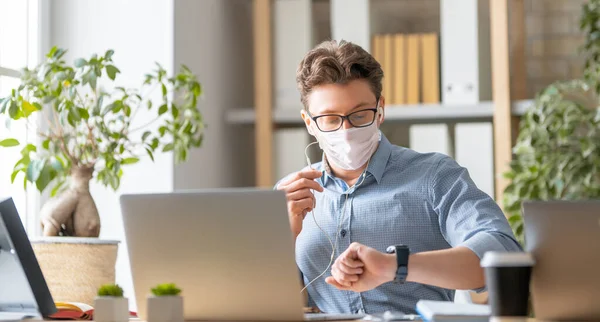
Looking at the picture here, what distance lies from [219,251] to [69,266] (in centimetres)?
97

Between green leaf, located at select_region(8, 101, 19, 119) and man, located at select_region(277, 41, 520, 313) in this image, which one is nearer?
man, located at select_region(277, 41, 520, 313)

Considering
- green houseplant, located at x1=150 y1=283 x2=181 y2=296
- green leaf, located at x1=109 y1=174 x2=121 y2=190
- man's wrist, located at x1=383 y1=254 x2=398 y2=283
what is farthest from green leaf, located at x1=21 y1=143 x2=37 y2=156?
man's wrist, located at x1=383 y1=254 x2=398 y2=283

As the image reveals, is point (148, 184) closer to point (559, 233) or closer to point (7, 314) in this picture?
point (7, 314)

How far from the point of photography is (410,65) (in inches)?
124

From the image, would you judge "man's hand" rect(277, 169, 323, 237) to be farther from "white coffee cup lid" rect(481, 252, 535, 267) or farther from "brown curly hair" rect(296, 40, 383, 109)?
"white coffee cup lid" rect(481, 252, 535, 267)

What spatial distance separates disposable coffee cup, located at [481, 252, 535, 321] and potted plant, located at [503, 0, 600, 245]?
5.13 ft

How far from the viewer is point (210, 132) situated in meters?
3.19

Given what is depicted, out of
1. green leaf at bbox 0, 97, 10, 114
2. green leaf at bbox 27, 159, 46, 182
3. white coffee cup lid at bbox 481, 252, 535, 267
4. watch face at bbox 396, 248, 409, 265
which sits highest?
green leaf at bbox 0, 97, 10, 114

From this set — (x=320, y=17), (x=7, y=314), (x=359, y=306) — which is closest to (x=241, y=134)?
(x=320, y=17)

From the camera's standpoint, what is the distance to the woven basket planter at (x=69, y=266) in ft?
7.34

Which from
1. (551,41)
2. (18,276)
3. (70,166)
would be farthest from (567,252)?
(551,41)

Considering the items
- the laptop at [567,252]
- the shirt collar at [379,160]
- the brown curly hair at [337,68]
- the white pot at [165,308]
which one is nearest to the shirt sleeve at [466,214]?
the shirt collar at [379,160]

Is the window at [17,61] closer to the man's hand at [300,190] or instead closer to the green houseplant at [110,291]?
the man's hand at [300,190]

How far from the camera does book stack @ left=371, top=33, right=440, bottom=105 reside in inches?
123
